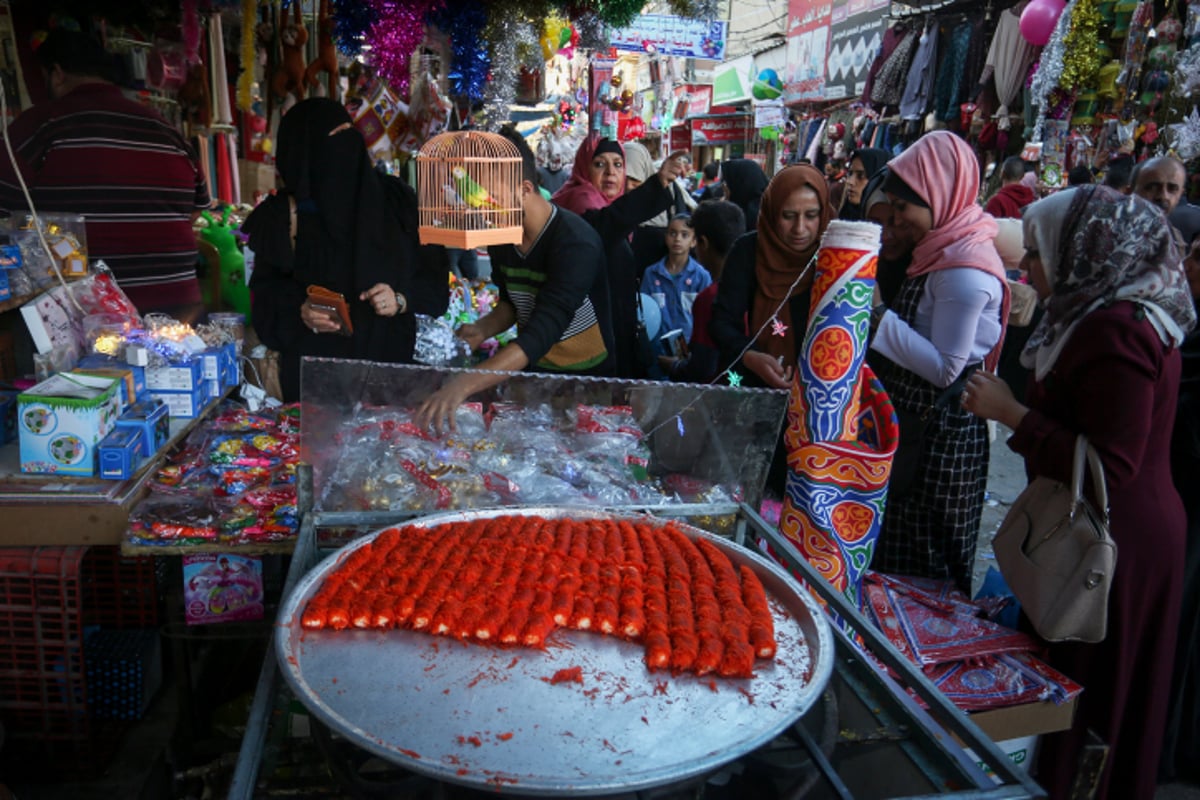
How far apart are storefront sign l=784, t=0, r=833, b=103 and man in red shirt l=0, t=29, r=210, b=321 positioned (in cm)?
1006

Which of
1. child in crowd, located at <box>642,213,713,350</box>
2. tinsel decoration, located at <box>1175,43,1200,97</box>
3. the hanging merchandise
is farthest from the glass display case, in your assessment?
tinsel decoration, located at <box>1175,43,1200,97</box>

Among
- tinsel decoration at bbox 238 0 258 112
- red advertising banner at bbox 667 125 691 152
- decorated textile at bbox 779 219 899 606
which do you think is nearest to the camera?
decorated textile at bbox 779 219 899 606

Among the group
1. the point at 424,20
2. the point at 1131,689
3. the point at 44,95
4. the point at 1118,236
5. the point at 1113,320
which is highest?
the point at 424,20

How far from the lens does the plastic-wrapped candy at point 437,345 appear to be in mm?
4016

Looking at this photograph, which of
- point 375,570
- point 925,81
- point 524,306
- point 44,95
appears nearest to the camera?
point 375,570

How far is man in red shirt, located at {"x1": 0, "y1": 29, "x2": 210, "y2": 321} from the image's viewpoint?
8.91ft

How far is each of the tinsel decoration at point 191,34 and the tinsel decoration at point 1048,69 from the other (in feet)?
19.2

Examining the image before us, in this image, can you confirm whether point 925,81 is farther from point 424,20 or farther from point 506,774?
point 506,774

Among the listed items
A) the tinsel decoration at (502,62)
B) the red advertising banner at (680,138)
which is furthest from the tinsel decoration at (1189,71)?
the red advertising banner at (680,138)

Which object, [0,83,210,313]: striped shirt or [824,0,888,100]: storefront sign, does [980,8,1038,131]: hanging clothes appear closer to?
[824,0,888,100]: storefront sign

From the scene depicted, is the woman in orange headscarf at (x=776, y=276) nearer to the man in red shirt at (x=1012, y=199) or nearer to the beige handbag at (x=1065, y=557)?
the beige handbag at (x=1065, y=557)

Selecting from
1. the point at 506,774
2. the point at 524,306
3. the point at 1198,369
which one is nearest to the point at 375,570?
the point at 506,774

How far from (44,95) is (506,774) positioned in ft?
13.3

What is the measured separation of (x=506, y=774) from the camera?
0.94 m
